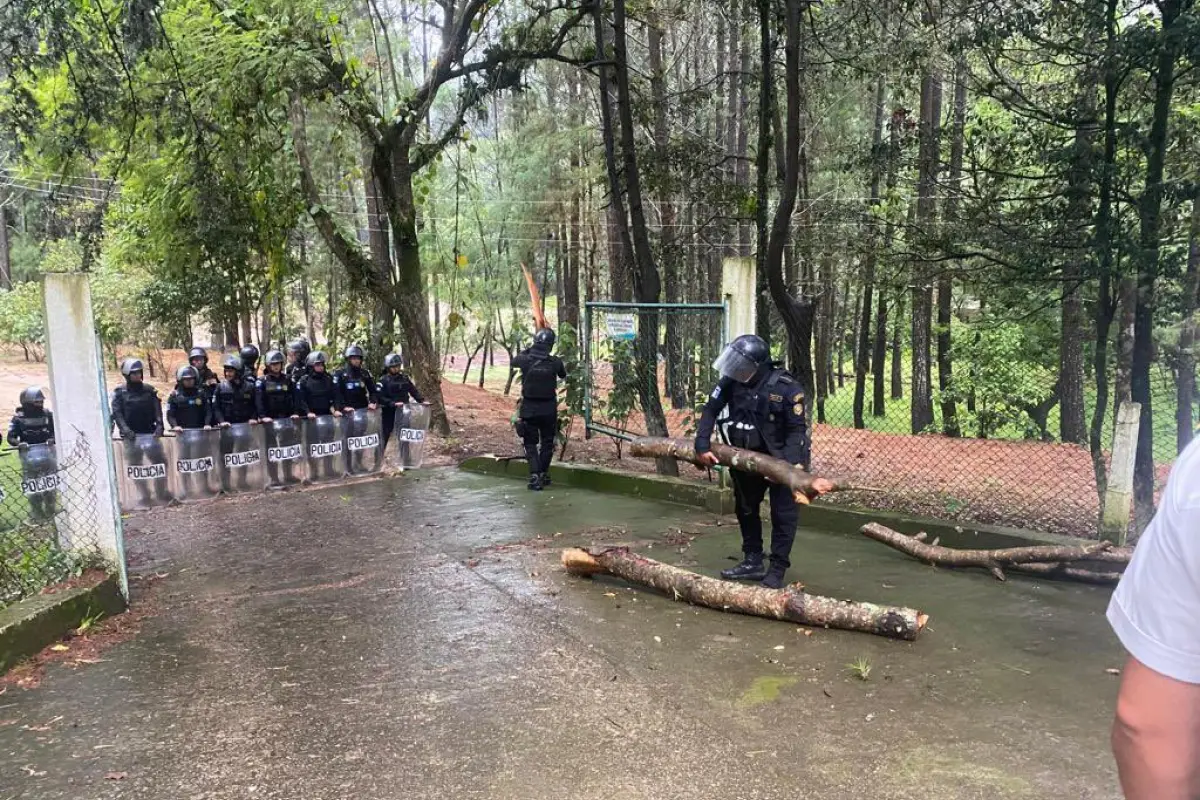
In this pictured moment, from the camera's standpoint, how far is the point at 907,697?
3.95m

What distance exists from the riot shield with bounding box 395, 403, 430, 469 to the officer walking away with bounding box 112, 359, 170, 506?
2.73 metres

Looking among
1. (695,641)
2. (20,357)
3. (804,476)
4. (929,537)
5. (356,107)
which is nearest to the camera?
(695,641)

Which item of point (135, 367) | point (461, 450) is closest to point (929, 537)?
point (461, 450)

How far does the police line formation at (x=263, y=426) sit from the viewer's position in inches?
344

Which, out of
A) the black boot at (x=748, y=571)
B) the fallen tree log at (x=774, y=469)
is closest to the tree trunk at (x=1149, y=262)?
the fallen tree log at (x=774, y=469)

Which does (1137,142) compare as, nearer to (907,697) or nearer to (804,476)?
(804,476)

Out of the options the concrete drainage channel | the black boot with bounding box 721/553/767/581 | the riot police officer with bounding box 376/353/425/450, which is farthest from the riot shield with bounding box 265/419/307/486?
the black boot with bounding box 721/553/767/581

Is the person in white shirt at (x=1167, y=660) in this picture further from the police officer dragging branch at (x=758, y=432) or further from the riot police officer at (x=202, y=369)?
the riot police officer at (x=202, y=369)

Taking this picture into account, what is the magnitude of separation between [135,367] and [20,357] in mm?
23801

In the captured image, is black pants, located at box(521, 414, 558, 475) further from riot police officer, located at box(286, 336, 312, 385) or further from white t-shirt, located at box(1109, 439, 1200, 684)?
white t-shirt, located at box(1109, 439, 1200, 684)

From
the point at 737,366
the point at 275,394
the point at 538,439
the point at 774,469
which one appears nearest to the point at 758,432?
the point at 774,469

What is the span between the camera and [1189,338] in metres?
6.59

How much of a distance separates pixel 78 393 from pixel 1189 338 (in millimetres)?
8256

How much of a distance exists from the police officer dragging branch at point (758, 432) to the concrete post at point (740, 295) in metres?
1.53
